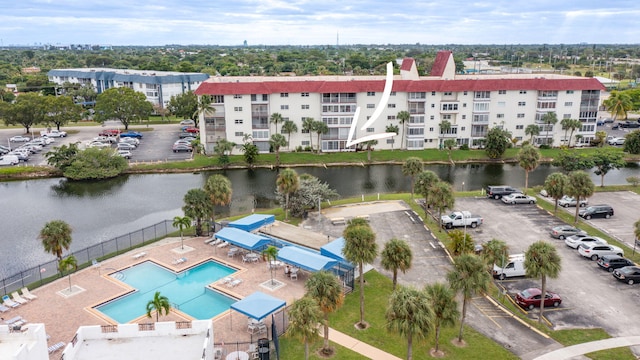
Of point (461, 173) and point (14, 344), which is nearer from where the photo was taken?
point (14, 344)

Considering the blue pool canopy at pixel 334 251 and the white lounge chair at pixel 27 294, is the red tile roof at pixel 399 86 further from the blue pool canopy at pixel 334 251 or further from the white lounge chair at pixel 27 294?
the white lounge chair at pixel 27 294

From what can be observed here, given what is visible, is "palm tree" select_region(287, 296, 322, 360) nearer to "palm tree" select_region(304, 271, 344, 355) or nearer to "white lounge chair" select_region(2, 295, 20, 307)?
"palm tree" select_region(304, 271, 344, 355)

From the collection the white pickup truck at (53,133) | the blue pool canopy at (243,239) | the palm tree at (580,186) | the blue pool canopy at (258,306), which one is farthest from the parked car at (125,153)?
the palm tree at (580,186)

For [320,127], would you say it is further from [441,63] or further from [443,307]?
[443,307]

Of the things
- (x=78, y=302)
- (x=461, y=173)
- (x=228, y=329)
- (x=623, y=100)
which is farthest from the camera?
(x=623, y=100)

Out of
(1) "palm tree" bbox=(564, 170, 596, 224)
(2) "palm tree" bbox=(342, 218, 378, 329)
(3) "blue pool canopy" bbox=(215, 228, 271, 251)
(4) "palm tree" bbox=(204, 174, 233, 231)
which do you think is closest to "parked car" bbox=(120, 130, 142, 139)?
(4) "palm tree" bbox=(204, 174, 233, 231)

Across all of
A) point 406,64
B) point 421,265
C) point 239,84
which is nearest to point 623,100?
point 406,64

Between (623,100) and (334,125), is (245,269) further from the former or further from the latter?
(623,100)
